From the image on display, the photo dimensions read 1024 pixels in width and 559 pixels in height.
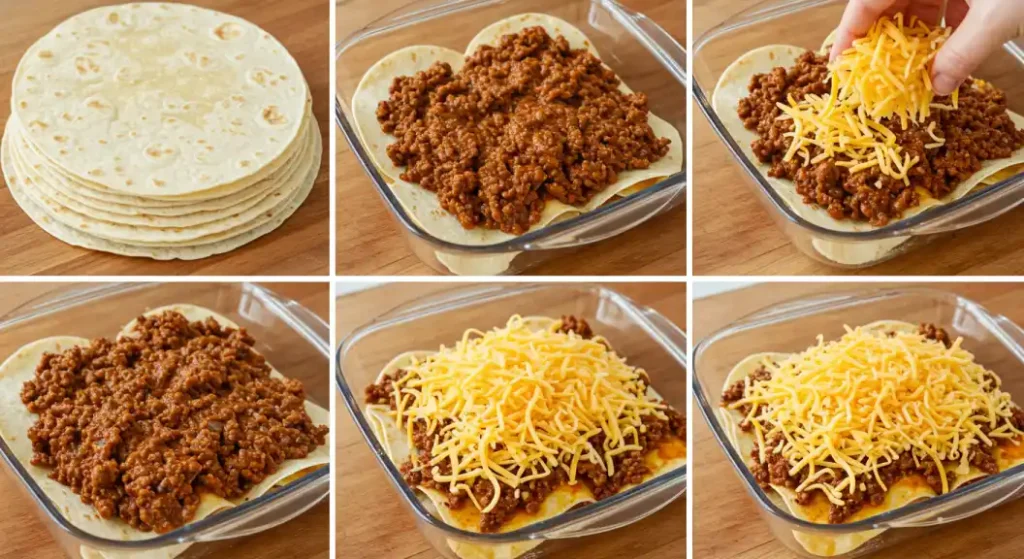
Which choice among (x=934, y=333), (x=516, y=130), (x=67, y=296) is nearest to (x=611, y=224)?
(x=516, y=130)

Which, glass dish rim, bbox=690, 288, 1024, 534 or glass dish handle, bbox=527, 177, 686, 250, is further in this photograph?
glass dish handle, bbox=527, 177, 686, 250

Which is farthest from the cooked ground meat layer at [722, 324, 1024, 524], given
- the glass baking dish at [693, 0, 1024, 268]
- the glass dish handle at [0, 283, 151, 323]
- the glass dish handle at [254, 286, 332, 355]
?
the glass dish handle at [0, 283, 151, 323]

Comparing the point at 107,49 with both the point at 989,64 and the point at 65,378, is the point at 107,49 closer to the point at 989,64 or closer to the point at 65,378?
the point at 65,378

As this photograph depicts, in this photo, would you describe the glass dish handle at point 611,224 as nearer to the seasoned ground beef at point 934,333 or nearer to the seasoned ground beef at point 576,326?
the seasoned ground beef at point 576,326

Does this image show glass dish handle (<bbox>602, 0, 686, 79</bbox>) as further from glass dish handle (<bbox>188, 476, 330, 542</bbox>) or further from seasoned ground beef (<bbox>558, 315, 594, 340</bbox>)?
glass dish handle (<bbox>188, 476, 330, 542</bbox>)

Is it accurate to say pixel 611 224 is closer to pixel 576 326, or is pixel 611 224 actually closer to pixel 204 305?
pixel 576 326

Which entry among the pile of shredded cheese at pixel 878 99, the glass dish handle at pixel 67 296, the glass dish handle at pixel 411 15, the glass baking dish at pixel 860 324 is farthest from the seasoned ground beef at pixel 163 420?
the pile of shredded cheese at pixel 878 99

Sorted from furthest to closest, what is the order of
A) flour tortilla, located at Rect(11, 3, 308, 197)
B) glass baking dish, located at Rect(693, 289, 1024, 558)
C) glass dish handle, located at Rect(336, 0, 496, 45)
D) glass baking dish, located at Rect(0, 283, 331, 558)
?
glass dish handle, located at Rect(336, 0, 496, 45) → glass baking dish, located at Rect(0, 283, 331, 558) → flour tortilla, located at Rect(11, 3, 308, 197) → glass baking dish, located at Rect(693, 289, 1024, 558)

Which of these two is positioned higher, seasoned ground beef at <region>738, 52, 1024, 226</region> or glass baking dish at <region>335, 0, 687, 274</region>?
seasoned ground beef at <region>738, 52, 1024, 226</region>
